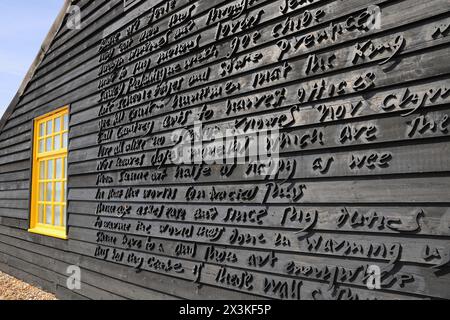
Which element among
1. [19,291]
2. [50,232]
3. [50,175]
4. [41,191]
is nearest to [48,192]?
[50,175]

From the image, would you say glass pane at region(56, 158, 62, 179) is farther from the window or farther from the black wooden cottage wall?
the black wooden cottage wall

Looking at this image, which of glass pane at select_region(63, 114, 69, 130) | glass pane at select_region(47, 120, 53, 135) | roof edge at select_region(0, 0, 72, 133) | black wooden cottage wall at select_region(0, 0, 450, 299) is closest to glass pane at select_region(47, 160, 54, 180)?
glass pane at select_region(47, 120, 53, 135)

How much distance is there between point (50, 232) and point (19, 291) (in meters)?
1.27

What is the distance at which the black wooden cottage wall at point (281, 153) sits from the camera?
211cm

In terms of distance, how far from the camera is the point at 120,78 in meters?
4.63

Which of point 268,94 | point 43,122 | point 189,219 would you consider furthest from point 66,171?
point 268,94

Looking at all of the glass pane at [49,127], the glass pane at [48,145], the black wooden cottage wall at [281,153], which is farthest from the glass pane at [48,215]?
the black wooden cottage wall at [281,153]

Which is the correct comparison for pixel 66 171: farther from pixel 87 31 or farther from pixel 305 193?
pixel 305 193

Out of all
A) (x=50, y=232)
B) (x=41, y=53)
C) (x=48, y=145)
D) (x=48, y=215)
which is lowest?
(x=50, y=232)

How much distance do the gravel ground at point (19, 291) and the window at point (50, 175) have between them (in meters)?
0.97

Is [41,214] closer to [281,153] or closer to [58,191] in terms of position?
[58,191]

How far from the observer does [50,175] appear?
6473 millimetres

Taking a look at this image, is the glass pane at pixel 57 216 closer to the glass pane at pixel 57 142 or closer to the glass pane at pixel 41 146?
the glass pane at pixel 57 142

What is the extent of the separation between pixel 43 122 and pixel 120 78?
304cm
